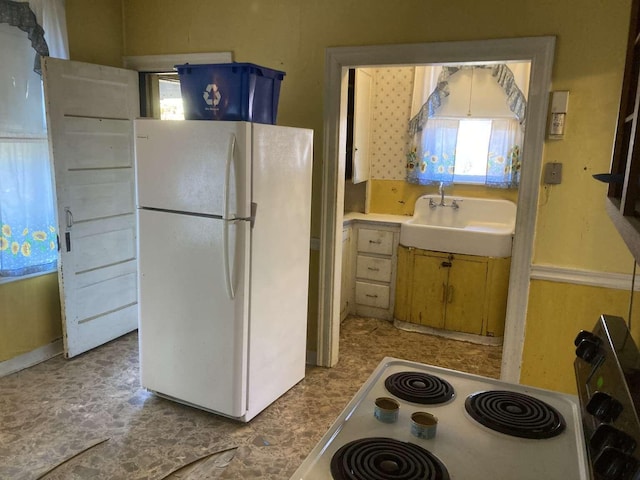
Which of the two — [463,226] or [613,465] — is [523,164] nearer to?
[463,226]

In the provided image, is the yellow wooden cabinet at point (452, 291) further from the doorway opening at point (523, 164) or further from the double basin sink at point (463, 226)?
the doorway opening at point (523, 164)

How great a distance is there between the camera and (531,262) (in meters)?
2.63

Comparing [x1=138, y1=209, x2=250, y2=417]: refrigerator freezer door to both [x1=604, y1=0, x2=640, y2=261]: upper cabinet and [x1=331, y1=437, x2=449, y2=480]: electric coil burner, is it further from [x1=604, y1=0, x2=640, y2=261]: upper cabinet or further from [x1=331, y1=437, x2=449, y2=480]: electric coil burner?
[x1=604, y1=0, x2=640, y2=261]: upper cabinet

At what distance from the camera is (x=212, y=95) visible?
8.09ft

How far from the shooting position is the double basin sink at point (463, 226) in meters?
3.69

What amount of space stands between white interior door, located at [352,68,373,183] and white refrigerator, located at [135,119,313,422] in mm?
1258

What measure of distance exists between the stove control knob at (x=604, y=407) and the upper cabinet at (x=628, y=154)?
342mm

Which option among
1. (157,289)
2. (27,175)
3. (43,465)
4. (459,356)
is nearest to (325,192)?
(157,289)

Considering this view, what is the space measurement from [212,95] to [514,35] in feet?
5.24

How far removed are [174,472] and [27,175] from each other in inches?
79.4

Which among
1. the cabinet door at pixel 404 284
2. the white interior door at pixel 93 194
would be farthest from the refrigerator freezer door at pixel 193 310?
the cabinet door at pixel 404 284

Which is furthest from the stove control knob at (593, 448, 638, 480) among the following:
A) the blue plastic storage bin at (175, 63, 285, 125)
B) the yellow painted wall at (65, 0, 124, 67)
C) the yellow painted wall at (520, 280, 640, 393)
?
the yellow painted wall at (65, 0, 124, 67)

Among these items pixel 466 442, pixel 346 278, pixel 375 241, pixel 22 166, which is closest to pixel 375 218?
pixel 375 241

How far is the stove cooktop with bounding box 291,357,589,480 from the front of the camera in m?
1.06
